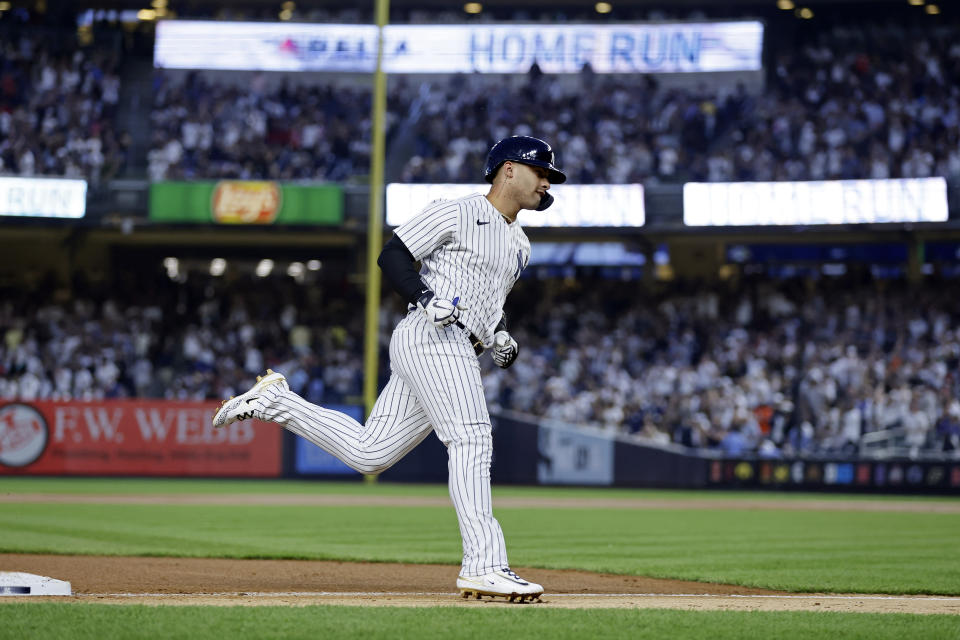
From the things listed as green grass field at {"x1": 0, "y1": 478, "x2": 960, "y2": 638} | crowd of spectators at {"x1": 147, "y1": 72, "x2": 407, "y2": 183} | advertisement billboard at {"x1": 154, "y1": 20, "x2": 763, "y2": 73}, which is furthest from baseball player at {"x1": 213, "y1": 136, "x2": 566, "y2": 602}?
advertisement billboard at {"x1": 154, "y1": 20, "x2": 763, "y2": 73}

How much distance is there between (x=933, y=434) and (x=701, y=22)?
11699mm

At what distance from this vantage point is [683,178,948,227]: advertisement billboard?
23.3 meters

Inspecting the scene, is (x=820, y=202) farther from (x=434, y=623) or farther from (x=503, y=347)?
(x=434, y=623)

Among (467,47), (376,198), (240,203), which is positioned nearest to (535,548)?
(376,198)

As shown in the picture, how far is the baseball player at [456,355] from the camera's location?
542 cm

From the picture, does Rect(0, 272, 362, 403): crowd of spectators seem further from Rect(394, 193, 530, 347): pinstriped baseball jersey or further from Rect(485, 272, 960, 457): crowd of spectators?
Rect(394, 193, 530, 347): pinstriped baseball jersey

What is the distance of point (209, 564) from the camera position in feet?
26.6

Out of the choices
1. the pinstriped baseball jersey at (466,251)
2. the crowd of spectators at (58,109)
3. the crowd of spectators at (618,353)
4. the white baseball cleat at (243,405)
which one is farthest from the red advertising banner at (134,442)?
the pinstriped baseball jersey at (466,251)

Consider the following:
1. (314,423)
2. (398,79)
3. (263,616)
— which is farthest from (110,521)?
(398,79)

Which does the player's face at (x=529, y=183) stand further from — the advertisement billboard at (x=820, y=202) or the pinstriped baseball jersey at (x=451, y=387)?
the advertisement billboard at (x=820, y=202)

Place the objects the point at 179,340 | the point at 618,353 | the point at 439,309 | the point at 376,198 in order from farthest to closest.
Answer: the point at 179,340 < the point at 618,353 < the point at 376,198 < the point at 439,309

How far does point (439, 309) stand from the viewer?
5270 mm

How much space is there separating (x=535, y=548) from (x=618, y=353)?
47.6 feet

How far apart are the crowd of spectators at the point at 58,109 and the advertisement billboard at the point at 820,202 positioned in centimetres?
Result: 1182
